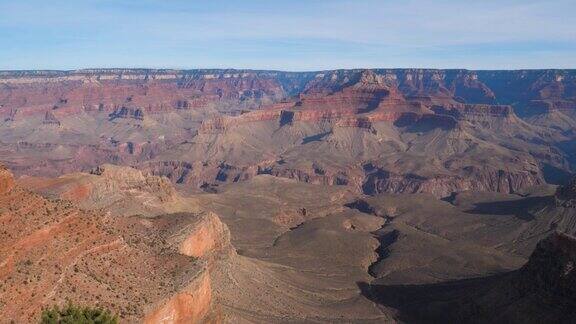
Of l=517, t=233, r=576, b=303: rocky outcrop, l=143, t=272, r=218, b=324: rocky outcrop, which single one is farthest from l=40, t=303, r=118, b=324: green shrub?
l=517, t=233, r=576, b=303: rocky outcrop

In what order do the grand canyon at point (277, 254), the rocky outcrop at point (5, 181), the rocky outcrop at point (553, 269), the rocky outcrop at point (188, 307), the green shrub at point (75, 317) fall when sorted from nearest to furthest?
the green shrub at point (75, 317) < the grand canyon at point (277, 254) < the rocky outcrop at point (5, 181) < the rocky outcrop at point (188, 307) < the rocky outcrop at point (553, 269)

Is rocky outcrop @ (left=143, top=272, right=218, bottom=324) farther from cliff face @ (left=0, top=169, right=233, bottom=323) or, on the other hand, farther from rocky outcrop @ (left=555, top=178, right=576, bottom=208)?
rocky outcrop @ (left=555, top=178, right=576, bottom=208)

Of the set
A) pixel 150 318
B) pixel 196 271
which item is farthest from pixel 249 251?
pixel 150 318

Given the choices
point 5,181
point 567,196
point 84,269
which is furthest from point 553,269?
point 567,196

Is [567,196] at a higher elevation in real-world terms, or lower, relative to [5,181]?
lower

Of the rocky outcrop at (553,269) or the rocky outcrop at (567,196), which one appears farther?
the rocky outcrop at (567,196)

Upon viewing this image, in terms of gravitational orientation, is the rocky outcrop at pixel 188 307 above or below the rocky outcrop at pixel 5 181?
below

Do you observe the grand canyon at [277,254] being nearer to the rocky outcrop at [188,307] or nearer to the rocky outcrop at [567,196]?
the rocky outcrop at [188,307]

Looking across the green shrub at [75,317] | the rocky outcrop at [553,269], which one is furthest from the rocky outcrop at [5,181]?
the rocky outcrop at [553,269]

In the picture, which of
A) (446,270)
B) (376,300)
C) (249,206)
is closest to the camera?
(376,300)

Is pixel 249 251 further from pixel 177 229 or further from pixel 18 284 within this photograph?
pixel 18 284

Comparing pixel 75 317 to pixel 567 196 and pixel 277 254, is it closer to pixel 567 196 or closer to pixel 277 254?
pixel 277 254
